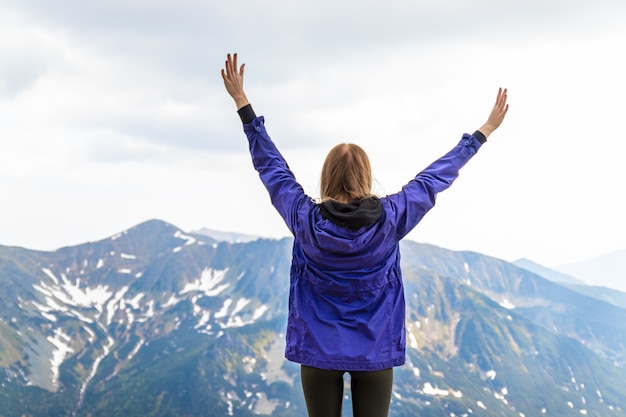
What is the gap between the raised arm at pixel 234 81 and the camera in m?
4.55

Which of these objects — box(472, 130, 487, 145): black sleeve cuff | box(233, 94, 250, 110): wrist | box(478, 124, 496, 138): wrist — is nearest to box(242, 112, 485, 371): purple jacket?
box(233, 94, 250, 110): wrist

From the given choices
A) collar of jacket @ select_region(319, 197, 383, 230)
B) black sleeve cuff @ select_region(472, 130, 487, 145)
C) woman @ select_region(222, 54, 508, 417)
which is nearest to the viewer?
collar of jacket @ select_region(319, 197, 383, 230)

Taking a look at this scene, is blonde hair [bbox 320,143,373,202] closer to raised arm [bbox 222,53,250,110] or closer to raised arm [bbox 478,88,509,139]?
raised arm [bbox 222,53,250,110]

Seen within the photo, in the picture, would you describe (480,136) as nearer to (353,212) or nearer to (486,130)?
(486,130)

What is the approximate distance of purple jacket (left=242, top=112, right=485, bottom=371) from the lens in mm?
4145

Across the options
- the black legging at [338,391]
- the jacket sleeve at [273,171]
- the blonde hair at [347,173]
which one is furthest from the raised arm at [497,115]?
the black legging at [338,391]

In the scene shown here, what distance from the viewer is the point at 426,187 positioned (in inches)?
175

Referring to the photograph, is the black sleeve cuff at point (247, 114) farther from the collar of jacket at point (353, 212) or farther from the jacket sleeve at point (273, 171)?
the collar of jacket at point (353, 212)

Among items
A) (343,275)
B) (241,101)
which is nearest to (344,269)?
(343,275)

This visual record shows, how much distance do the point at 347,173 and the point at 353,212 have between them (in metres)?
0.28

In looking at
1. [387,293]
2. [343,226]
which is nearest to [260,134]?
[343,226]

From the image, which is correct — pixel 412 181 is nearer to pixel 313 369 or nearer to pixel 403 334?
pixel 403 334

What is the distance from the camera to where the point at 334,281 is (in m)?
4.22

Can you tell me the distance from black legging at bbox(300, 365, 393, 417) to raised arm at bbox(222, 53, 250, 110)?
1.95 meters
